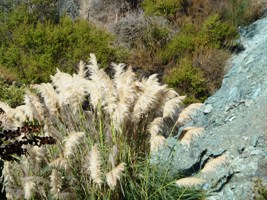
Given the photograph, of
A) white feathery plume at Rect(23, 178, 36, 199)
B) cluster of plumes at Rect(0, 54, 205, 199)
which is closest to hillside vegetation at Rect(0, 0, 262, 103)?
cluster of plumes at Rect(0, 54, 205, 199)

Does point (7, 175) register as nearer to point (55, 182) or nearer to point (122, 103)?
point (55, 182)

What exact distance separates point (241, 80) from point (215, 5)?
3925mm

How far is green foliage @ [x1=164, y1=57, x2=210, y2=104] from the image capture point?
1042 cm

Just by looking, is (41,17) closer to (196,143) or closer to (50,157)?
(196,143)

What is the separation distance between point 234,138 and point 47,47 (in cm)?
488

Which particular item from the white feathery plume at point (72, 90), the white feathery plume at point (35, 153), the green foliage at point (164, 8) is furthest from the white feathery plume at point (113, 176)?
the green foliage at point (164, 8)

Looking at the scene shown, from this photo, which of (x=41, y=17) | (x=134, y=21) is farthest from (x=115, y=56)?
(x=41, y=17)

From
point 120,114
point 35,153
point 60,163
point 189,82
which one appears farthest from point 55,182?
point 189,82

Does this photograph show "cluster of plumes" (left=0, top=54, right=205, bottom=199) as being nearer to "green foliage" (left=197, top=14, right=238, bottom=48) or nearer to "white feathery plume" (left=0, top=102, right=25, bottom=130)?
"white feathery plume" (left=0, top=102, right=25, bottom=130)

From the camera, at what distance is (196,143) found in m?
8.20

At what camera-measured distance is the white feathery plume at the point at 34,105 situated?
6.22 meters

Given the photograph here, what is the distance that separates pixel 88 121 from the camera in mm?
6551

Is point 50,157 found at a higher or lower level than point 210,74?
higher

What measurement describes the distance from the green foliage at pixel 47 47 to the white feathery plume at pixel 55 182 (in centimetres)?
561
